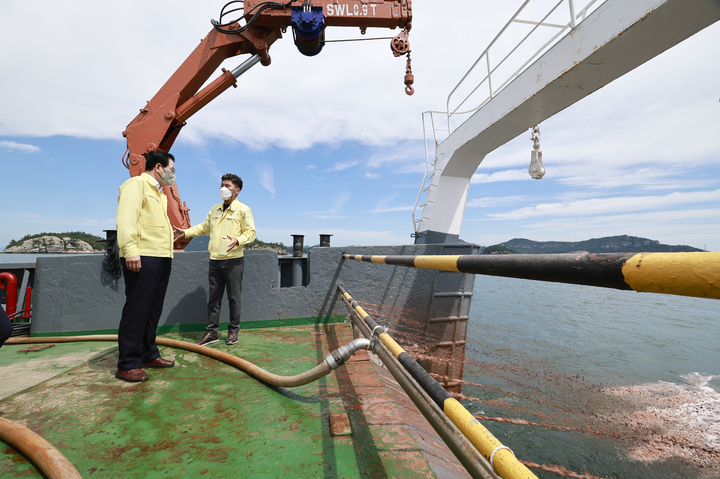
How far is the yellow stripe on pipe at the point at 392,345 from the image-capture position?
1366 millimetres

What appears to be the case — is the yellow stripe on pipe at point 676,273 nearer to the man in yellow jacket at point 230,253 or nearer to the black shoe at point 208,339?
the man in yellow jacket at point 230,253

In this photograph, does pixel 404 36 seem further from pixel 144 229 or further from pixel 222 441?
pixel 222 441

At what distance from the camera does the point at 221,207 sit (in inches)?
137

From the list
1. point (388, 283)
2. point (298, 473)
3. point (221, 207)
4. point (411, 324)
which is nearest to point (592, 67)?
point (388, 283)

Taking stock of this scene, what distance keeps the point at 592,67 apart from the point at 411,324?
4.06 meters

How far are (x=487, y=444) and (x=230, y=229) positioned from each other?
3157 mm

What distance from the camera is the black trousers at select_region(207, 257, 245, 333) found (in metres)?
3.36

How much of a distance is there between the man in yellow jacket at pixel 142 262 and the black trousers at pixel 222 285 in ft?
2.31

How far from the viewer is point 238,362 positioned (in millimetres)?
2615

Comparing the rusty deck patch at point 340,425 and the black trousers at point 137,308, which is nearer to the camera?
the rusty deck patch at point 340,425

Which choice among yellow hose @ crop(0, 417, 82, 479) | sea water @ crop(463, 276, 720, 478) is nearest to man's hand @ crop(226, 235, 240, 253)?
yellow hose @ crop(0, 417, 82, 479)

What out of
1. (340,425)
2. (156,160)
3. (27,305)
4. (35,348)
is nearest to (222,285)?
(156,160)

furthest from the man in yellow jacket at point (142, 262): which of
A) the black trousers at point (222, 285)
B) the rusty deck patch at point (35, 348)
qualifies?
the rusty deck patch at point (35, 348)

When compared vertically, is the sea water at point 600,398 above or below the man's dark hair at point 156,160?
below
